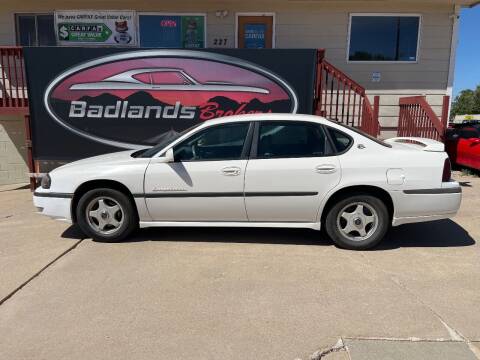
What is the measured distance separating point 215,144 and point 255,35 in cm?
614

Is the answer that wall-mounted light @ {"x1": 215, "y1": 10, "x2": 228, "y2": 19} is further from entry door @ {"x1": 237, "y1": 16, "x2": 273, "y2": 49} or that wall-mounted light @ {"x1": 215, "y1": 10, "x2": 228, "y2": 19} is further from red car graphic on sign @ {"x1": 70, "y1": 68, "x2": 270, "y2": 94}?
red car graphic on sign @ {"x1": 70, "y1": 68, "x2": 270, "y2": 94}

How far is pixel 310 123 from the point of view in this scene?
15.3ft

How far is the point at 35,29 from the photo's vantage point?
10008 mm

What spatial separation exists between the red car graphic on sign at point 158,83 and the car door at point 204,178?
3.36 m

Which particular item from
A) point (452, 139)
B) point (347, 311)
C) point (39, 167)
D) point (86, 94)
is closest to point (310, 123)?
point (347, 311)

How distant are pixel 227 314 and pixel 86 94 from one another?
6175 mm

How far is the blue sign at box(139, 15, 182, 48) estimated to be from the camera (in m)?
9.87

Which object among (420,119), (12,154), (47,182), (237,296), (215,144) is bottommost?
(237,296)

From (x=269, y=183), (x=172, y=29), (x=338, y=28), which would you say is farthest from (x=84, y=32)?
(x=269, y=183)

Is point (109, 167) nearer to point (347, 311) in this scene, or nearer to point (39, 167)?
point (347, 311)

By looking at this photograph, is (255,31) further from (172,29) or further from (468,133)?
(468,133)

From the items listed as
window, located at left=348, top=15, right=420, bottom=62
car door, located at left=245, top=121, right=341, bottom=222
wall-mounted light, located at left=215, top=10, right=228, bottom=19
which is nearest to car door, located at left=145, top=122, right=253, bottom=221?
car door, located at left=245, top=121, right=341, bottom=222

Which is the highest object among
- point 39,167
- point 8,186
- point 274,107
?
point 274,107

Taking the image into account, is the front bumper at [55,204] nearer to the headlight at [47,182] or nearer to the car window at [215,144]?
the headlight at [47,182]
